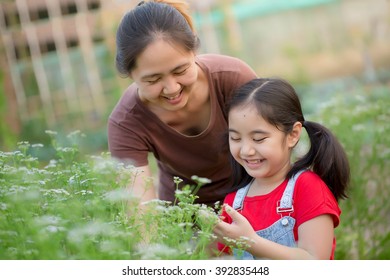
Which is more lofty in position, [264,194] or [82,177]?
[82,177]

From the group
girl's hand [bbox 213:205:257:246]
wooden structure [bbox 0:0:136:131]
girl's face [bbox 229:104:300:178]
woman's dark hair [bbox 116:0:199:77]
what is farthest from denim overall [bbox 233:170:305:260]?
wooden structure [bbox 0:0:136:131]

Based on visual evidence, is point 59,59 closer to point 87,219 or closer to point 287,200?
point 287,200

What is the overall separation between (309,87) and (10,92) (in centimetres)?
380

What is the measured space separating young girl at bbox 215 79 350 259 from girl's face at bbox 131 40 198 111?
0.70 feet

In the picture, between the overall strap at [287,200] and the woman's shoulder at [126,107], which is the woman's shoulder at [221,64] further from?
the overall strap at [287,200]

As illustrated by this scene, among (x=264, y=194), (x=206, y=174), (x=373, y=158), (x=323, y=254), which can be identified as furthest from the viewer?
(x=373, y=158)

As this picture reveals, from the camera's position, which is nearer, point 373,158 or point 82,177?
point 82,177

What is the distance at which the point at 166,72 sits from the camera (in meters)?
2.36

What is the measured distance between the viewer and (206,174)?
291 cm

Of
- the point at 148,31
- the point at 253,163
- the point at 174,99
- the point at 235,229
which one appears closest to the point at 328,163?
the point at 253,163

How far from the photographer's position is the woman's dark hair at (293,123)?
2277 mm
